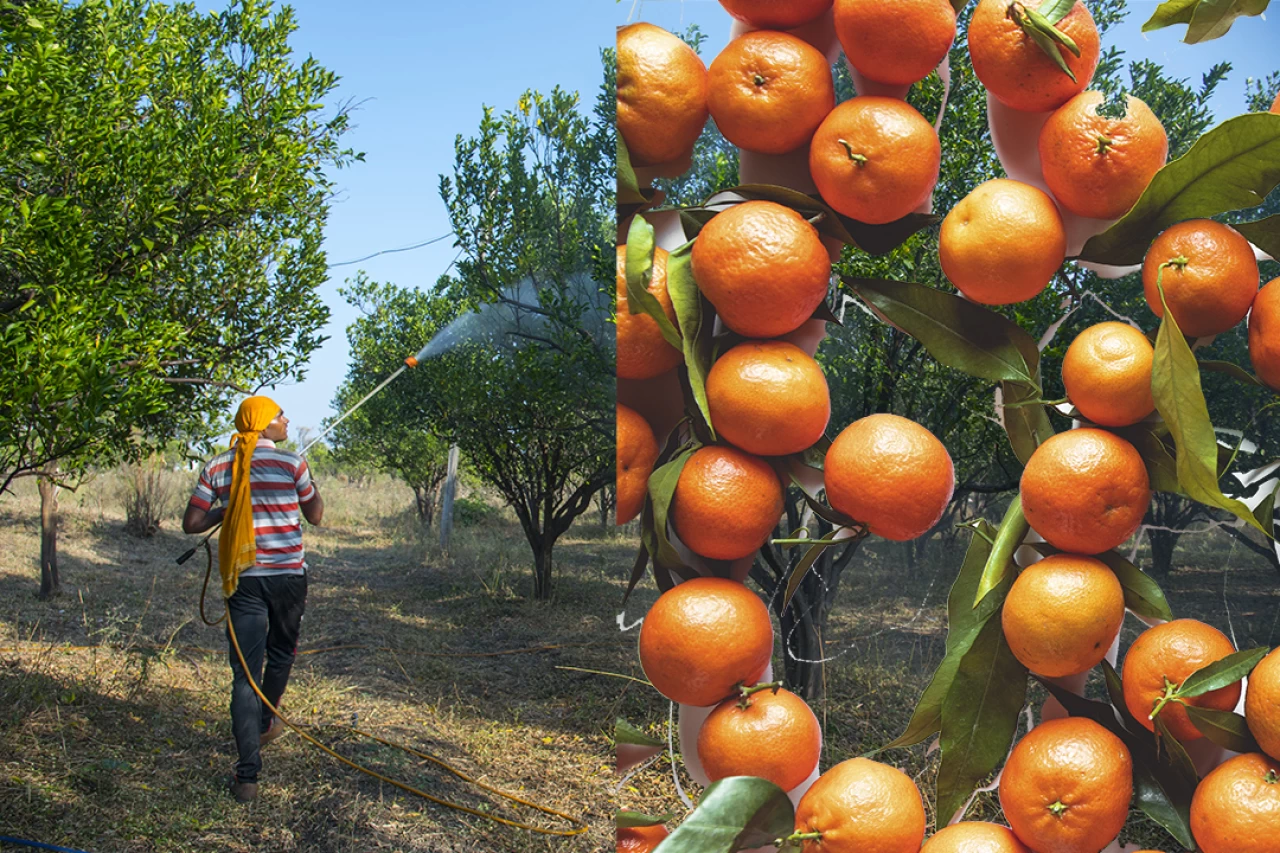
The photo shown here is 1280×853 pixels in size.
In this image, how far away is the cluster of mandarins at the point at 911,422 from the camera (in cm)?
54

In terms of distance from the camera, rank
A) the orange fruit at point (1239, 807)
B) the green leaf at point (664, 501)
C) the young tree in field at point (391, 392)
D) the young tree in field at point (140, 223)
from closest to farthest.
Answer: the orange fruit at point (1239, 807) → the green leaf at point (664, 501) → the young tree in field at point (140, 223) → the young tree in field at point (391, 392)

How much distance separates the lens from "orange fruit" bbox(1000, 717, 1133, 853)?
0.53 metres

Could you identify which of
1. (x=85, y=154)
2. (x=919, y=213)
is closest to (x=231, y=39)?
(x=85, y=154)

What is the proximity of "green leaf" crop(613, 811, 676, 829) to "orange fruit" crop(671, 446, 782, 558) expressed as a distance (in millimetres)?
185

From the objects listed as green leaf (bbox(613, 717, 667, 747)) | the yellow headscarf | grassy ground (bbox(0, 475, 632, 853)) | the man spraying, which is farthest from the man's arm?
green leaf (bbox(613, 717, 667, 747))

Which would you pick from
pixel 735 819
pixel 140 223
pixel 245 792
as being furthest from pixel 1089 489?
pixel 140 223

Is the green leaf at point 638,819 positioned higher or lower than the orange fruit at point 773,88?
lower

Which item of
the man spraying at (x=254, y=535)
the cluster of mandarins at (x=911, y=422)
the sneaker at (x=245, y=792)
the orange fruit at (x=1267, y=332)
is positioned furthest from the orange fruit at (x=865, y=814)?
the sneaker at (x=245, y=792)

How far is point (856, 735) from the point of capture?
2.04 ft

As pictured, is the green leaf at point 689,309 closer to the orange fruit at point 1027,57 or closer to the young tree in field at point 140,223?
the orange fruit at point 1027,57

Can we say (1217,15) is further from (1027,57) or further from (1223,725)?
(1223,725)

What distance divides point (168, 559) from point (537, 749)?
15.6 feet

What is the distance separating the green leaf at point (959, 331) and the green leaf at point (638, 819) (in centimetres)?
36

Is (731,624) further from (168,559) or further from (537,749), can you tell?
(168,559)
